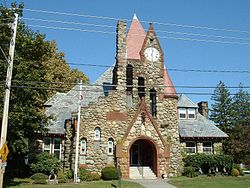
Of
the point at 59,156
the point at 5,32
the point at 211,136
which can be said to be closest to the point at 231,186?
the point at 211,136

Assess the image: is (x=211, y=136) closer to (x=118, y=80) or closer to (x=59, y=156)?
(x=118, y=80)

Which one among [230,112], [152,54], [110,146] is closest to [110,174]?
[110,146]

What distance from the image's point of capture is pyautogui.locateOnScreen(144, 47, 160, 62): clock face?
1246 inches

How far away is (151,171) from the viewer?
29.0 m

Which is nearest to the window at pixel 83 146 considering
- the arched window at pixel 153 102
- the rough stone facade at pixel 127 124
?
the rough stone facade at pixel 127 124

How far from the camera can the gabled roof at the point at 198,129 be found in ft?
106

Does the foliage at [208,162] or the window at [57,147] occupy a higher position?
the window at [57,147]

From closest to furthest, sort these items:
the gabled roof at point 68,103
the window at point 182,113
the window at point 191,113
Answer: the gabled roof at point 68,103 → the window at point 182,113 → the window at point 191,113

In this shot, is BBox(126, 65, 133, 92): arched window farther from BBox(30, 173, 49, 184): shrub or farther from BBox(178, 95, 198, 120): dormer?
BBox(30, 173, 49, 184): shrub

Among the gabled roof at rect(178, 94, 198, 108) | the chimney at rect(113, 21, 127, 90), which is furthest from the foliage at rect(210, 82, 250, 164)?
the chimney at rect(113, 21, 127, 90)

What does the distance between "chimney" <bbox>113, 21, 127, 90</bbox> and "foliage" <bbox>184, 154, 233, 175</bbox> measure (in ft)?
30.8

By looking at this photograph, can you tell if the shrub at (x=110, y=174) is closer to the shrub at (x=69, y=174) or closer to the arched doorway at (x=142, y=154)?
the shrub at (x=69, y=174)

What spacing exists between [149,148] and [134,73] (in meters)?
7.27

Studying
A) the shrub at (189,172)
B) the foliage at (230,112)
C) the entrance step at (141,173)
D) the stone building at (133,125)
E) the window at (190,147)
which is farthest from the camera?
the foliage at (230,112)
